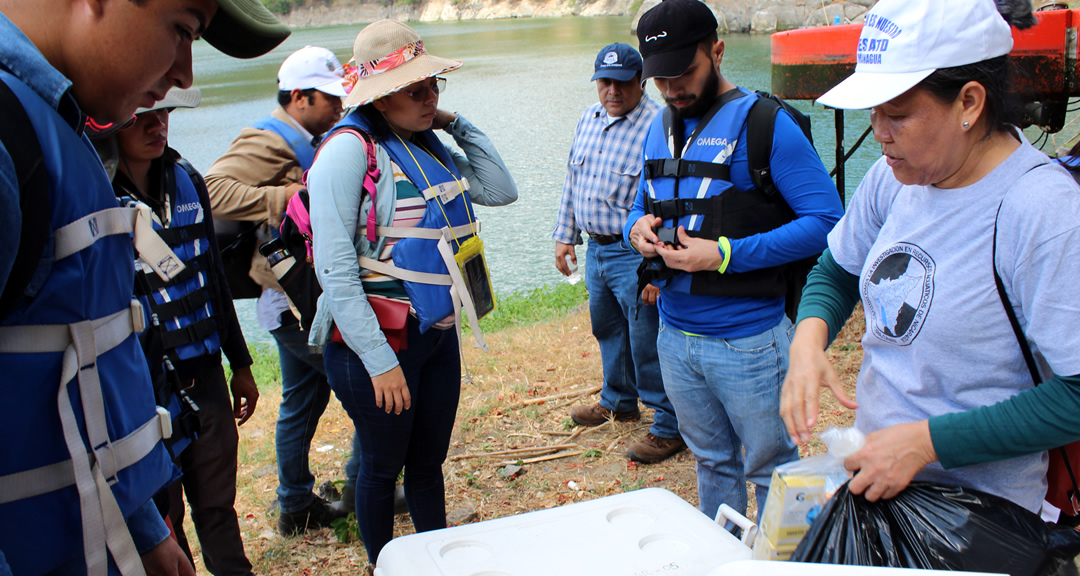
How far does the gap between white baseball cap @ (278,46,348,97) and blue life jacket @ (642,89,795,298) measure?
1.68 m

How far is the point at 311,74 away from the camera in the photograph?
3.28 m

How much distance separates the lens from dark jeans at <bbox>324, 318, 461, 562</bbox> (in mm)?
2410

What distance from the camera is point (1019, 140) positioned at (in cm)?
134

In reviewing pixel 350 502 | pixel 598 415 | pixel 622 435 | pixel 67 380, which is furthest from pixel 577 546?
pixel 598 415

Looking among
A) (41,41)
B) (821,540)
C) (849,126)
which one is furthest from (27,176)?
(849,126)

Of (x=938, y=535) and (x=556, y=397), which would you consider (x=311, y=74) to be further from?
(x=938, y=535)

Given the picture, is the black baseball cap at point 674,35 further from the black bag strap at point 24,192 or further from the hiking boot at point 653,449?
the hiking boot at point 653,449

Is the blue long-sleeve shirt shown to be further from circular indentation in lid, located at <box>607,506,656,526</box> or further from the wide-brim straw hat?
the wide-brim straw hat

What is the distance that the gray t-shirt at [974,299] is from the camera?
1203 millimetres

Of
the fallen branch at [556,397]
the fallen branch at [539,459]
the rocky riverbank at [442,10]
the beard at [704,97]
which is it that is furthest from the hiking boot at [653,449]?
the rocky riverbank at [442,10]

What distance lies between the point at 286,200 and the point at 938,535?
2.58 meters

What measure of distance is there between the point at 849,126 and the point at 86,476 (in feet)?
33.8

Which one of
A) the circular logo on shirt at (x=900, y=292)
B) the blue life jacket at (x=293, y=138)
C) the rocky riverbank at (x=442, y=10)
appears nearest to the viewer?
the circular logo on shirt at (x=900, y=292)

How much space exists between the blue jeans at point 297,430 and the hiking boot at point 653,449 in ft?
4.60
